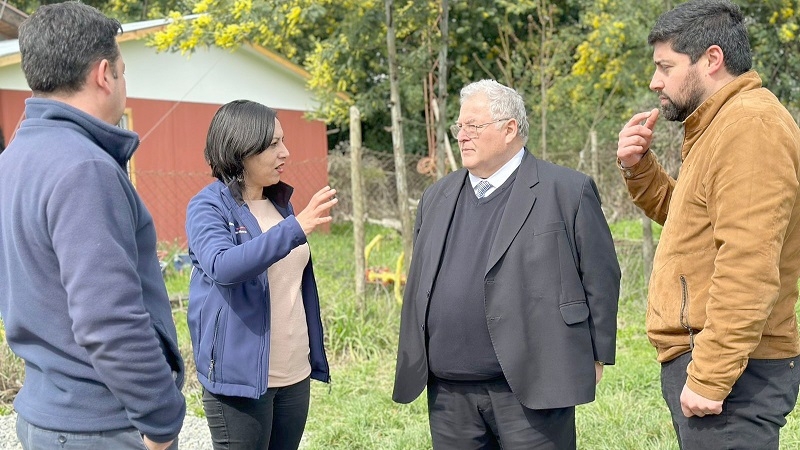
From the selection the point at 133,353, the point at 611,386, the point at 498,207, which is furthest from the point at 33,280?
the point at 611,386

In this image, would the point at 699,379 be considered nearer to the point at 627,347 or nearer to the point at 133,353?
the point at 133,353

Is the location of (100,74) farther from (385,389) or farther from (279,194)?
(385,389)

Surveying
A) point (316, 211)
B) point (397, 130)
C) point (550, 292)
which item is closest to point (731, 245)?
point (550, 292)

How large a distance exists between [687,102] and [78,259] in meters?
1.82

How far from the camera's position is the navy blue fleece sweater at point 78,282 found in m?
1.97

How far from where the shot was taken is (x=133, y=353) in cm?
201

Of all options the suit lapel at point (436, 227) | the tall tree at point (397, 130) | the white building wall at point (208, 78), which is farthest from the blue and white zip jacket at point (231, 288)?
the white building wall at point (208, 78)

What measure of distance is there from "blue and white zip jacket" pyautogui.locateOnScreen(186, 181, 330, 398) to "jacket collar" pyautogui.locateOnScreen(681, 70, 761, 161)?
133 cm

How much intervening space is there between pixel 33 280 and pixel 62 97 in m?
0.47

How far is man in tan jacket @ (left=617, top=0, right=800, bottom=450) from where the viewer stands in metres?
2.29

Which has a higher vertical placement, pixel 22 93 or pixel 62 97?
pixel 62 97

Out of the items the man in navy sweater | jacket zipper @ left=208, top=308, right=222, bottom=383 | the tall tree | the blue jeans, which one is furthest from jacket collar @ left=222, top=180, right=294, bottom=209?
the tall tree

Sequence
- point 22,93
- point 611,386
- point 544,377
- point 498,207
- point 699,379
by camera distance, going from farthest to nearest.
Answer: point 22,93 < point 611,386 < point 498,207 < point 544,377 < point 699,379

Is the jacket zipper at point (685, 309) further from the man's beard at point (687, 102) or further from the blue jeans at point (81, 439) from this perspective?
the blue jeans at point (81, 439)
